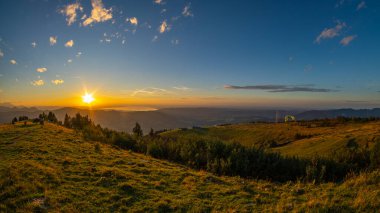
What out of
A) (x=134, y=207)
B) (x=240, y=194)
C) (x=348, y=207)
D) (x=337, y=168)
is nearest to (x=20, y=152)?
(x=134, y=207)

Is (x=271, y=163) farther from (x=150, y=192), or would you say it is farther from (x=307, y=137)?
(x=307, y=137)

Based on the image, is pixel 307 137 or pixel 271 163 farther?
pixel 307 137

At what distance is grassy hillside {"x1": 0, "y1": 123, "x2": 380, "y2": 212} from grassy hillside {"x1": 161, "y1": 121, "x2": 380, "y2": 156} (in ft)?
42.3

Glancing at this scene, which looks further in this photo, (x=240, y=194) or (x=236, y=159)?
(x=236, y=159)

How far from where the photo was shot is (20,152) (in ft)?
57.8

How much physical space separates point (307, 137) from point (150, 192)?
5893 centimetres

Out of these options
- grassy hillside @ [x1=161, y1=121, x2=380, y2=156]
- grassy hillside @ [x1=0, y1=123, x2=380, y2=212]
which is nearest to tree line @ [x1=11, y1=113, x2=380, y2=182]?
grassy hillside @ [x1=0, y1=123, x2=380, y2=212]

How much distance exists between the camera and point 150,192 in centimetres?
1091

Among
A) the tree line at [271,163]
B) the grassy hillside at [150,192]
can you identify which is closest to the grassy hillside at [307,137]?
the tree line at [271,163]

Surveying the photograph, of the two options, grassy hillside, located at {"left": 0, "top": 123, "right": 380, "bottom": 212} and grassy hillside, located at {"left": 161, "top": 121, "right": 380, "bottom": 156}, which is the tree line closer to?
grassy hillside, located at {"left": 0, "top": 123, "right": 380, "bottom": 212}

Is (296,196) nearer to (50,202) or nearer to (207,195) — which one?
(207,195)

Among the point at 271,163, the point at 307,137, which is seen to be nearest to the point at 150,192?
the point at 271,163

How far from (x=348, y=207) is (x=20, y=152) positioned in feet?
70.3

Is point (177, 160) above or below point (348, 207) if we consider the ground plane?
below
